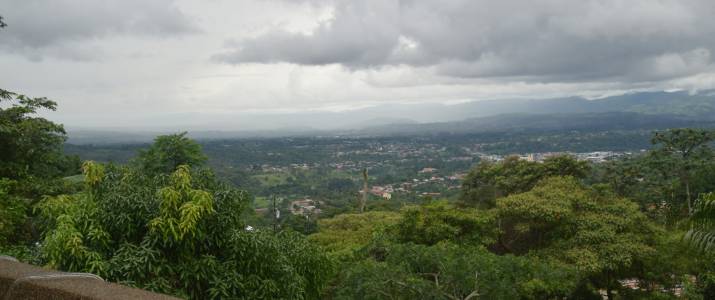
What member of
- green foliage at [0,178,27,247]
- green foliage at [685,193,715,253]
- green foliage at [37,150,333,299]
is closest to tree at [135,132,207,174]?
green foliage at [0,178,27,247]

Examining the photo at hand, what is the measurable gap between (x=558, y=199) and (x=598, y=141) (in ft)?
388

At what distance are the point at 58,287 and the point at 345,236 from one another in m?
13.6

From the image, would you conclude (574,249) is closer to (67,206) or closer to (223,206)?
(223,206)

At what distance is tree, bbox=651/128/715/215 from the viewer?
23656mm

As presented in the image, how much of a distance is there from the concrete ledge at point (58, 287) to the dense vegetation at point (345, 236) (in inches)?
52.0

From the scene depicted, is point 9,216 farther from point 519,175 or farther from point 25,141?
point 519,175

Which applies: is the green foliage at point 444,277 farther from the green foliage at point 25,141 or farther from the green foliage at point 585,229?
the green foliage at point 25,141

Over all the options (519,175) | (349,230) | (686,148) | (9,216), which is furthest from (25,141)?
(686,148)

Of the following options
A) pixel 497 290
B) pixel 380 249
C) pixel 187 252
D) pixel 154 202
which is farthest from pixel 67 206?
pixel 380 249

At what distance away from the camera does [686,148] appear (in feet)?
80.0

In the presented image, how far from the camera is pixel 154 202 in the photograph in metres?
4.07

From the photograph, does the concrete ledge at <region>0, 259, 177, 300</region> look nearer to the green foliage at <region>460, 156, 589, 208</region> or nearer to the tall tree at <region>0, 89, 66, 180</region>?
the tall tree at <region>0, 89, 66, 180</region>

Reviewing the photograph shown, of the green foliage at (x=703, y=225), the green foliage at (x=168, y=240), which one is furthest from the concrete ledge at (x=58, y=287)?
the green foliage at (x=703, y=225)

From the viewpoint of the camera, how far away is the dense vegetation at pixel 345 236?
3.87 metres
